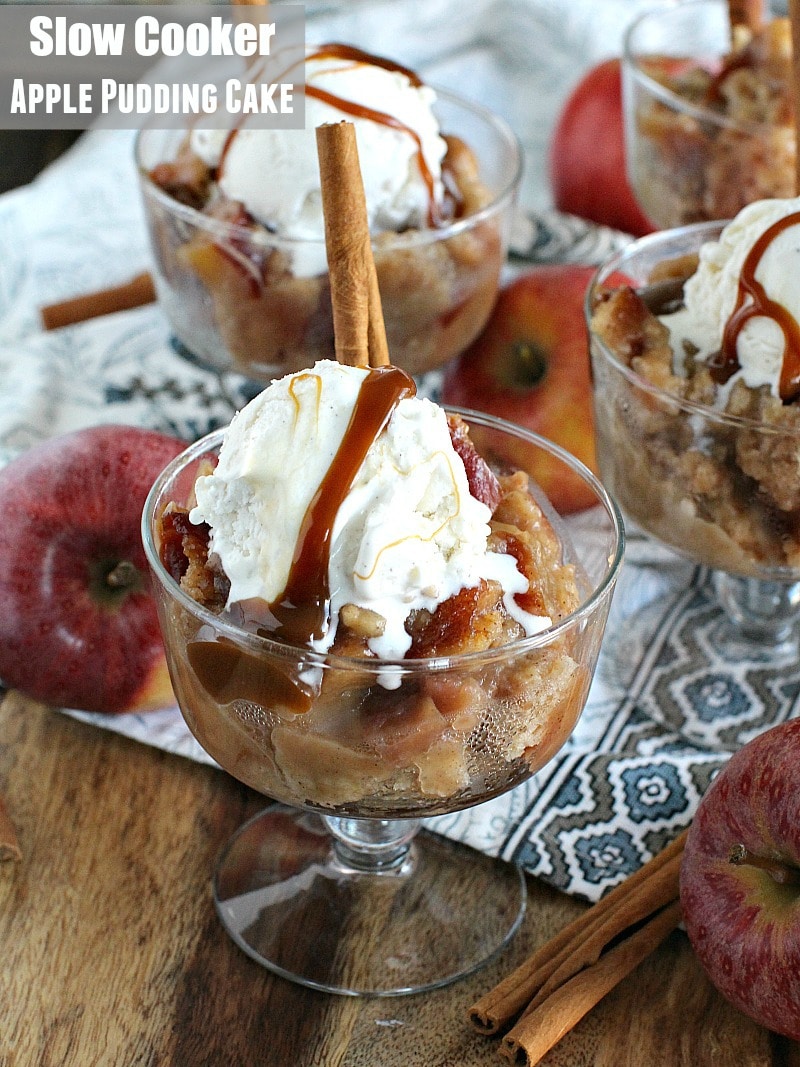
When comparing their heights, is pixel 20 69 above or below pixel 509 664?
below

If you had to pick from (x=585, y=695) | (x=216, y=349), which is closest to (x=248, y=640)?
(x=585, y=695)

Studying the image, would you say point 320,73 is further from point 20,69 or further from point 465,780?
point 20,69

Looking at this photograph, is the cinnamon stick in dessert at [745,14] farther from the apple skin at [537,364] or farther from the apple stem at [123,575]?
the apple stem at [123,575]

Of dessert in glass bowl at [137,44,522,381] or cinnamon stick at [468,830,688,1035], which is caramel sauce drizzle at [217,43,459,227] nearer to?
dessert in glass bowl at [137,44,522,381]

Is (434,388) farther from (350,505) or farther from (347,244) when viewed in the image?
(350,505)

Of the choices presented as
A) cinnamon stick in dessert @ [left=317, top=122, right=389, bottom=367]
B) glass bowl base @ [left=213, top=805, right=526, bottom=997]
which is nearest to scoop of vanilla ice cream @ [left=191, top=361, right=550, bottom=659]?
cinnamon stick in dessert @ [left=317, top=122, right=389, bottom=367]
